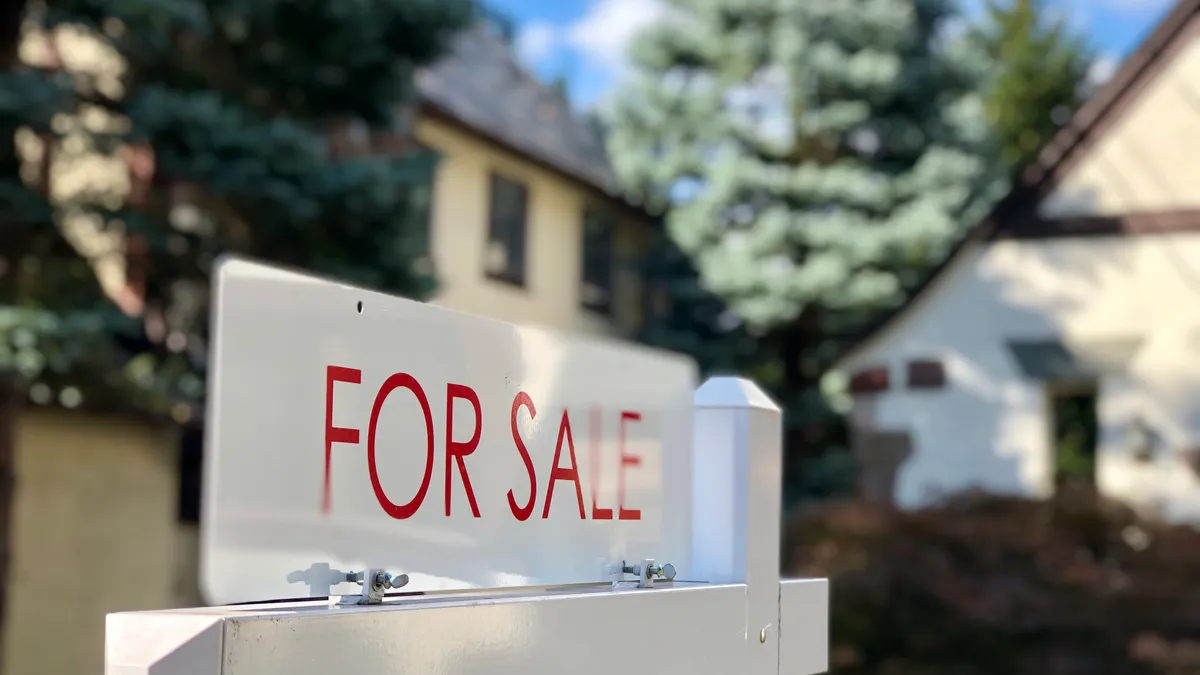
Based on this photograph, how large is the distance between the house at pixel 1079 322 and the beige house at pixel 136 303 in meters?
4.14

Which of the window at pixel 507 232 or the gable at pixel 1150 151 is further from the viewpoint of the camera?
the window at pixel 507 232

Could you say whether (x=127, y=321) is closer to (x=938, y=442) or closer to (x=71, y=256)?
(x=71, y=256)

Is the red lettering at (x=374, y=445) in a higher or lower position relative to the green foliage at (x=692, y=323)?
lower

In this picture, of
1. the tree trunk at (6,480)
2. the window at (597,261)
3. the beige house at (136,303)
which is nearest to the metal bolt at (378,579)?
the beige house at (136,303)

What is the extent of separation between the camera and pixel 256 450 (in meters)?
1.45

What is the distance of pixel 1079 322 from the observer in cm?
1167

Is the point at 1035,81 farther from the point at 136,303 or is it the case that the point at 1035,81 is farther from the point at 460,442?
the point at 460,442

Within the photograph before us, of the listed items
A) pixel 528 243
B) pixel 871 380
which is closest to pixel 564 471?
pixel 871 380

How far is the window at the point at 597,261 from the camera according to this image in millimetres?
17219

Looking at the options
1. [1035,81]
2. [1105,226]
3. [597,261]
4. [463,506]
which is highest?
[1035,81]

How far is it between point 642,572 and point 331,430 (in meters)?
0.67

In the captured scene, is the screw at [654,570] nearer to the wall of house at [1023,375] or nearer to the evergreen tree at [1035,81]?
the wall of house at [1023,375]

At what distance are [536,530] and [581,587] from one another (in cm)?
15

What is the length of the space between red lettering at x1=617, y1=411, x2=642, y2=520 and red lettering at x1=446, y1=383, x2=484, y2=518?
0.38m
